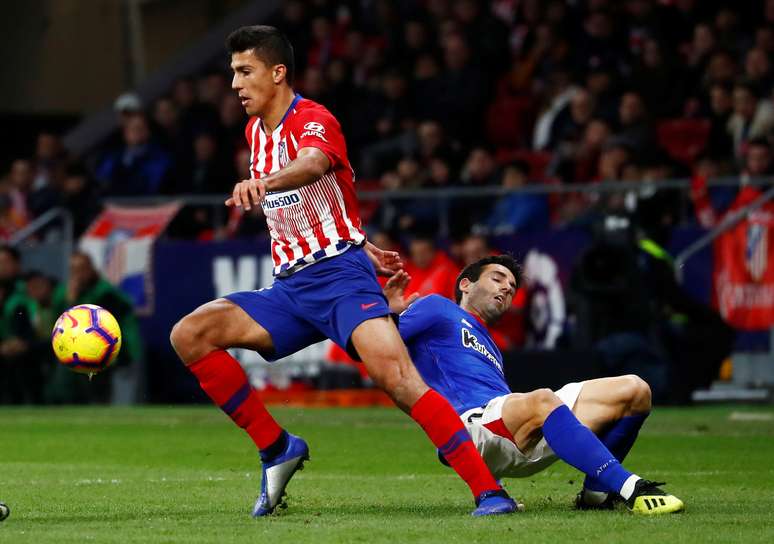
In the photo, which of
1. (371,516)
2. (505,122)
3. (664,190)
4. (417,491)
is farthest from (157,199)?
(371,516)

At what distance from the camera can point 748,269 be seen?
1484cm

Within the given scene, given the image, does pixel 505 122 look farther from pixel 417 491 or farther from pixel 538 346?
pixel 417 491

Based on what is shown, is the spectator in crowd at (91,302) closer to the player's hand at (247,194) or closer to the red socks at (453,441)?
the red socks at (453,441)

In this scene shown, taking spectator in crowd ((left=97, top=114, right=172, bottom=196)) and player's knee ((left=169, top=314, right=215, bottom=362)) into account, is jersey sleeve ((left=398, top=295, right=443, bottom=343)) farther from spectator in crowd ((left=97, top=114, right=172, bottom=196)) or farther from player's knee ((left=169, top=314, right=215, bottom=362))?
spectator in crowd ((left=97, top=114, right=172, bottom=196))

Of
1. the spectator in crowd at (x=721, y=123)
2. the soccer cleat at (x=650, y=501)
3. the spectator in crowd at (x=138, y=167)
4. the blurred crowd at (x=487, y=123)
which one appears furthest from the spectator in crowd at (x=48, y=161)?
the soccer cleat at (x=650, y=501)

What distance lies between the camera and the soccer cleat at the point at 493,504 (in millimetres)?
6809

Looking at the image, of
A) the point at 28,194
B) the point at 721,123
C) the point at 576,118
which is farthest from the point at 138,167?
the point at 721,123

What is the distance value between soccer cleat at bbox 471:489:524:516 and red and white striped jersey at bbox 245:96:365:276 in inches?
49.9

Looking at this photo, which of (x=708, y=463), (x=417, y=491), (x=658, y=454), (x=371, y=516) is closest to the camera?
(x=371, y=516)

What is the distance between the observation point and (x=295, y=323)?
7.25 metres

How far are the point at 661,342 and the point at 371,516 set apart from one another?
26.2 ft

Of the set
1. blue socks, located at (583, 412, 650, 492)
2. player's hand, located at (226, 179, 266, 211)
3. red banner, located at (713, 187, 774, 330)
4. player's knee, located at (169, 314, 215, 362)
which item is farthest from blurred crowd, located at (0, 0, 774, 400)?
player's hand, located at (226, 179, 266, 211)

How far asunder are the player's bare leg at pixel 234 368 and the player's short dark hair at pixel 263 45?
3.65ft

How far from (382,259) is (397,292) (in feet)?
0.93
